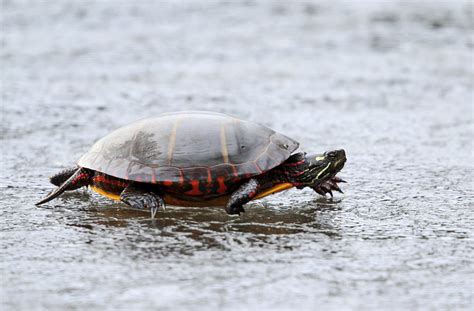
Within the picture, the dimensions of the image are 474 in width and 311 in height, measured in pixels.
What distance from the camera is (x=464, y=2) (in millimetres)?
11625

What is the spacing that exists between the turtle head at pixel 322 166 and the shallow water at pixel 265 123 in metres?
0.17

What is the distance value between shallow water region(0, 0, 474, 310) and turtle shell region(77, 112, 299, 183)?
0.22m

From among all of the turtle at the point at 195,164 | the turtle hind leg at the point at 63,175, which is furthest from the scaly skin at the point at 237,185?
the turtle hind leg at the point at 63,175

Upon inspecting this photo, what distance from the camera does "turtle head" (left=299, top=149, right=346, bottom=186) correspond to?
4.11 metres

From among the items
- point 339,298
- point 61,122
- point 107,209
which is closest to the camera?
point 339,298

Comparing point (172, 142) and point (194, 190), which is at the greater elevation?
point (172, 142)

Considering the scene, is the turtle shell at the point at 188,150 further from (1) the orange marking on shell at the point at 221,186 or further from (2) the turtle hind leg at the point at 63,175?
(2) the turtle hind leg at the point at 63,175

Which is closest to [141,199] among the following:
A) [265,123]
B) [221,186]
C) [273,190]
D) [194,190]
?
[194,190]

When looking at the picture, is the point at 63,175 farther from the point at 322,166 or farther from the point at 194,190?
the point at 322,166

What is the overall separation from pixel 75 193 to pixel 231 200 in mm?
1011

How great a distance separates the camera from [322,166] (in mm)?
4125

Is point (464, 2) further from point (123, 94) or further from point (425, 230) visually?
point (425, 230)

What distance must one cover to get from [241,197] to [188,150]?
1.17 feet

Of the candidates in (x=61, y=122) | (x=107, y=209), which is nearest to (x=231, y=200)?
(x=107, y=209)
